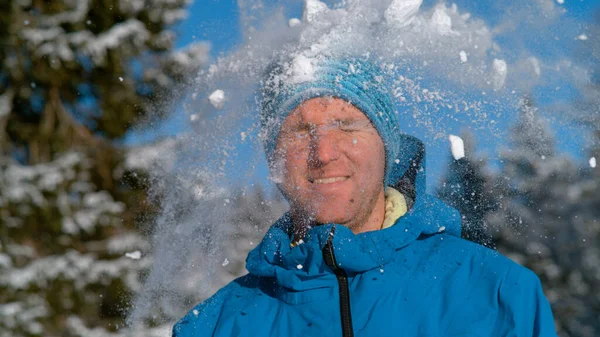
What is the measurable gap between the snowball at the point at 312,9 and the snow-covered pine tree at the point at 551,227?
17.9 ft

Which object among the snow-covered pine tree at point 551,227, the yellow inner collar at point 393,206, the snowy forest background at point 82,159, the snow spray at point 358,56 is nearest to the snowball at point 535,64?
the snow spray at point 358,56

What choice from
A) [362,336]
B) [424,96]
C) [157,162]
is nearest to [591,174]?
[157,162]

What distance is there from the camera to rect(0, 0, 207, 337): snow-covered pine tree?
240 inches

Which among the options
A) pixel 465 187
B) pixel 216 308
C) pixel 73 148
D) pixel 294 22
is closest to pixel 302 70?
pixel 294 22

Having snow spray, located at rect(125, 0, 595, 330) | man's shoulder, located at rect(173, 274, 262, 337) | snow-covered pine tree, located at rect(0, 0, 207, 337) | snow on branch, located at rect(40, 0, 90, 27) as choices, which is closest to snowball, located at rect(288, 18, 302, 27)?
snow spray, located at rect(125, 0, 595, 330)

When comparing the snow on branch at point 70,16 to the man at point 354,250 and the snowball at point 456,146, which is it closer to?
the man at point 354,250

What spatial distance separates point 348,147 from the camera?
1653 millimetres

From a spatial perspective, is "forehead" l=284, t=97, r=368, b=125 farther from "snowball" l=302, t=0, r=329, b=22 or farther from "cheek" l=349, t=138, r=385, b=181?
"snowball" l=302, t=0, r=329, b=22

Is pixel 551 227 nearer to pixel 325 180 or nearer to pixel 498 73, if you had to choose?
pixel 498 73

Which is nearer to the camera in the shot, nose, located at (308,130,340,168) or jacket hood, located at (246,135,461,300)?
jacket hood, located at (246,135,461,300)

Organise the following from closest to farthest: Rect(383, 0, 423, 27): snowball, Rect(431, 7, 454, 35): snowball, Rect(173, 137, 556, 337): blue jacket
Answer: Rect(173, 137, 556, 337): blue jacket, Rect(383, 0, 423, 27): snowball, Rect(431, 7, 454, 35): snowball

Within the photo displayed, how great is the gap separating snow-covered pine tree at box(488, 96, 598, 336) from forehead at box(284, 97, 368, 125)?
564 centimetres

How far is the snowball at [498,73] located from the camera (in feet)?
Result: 7.04

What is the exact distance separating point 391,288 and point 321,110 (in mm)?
532
